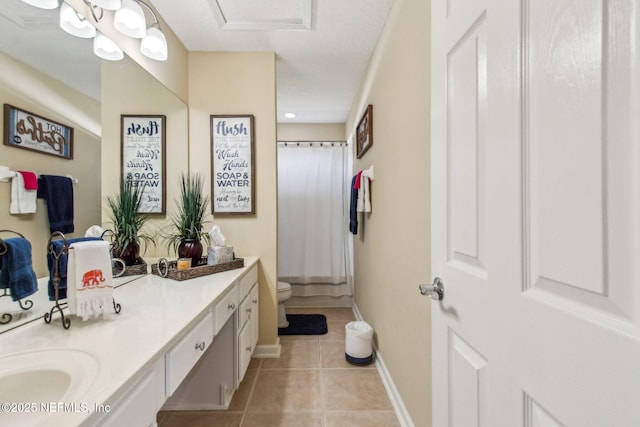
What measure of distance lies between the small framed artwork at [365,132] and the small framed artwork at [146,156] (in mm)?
1566

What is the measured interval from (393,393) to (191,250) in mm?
1540

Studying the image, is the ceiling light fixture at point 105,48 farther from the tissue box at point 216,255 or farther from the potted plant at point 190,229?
the tissue box at point 216,255

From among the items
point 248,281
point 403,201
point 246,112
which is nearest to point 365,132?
point 246,112

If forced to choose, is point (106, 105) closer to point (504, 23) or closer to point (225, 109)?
point (225, 109)

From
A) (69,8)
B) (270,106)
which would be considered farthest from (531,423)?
(270,106)

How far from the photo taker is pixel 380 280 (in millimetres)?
2090

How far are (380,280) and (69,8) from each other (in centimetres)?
227

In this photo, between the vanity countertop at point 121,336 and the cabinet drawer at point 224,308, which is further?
the cabinet drawer at point 224,308

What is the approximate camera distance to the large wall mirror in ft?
3.10

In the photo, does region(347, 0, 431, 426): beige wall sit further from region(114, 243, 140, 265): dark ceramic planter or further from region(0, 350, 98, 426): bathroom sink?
region(114, 243, 140, 265): dark ceramic planter

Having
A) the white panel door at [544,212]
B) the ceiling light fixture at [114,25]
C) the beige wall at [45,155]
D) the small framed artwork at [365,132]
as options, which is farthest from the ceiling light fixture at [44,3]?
the small framed artwork at [365,132]

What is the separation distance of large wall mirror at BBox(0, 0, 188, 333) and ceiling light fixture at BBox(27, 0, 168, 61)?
0.11 ft

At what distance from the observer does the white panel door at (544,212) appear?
377 mm

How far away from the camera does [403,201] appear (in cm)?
154
